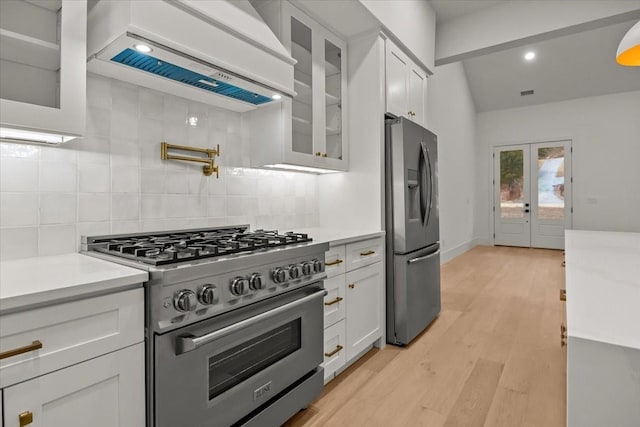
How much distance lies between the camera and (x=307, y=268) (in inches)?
69.1

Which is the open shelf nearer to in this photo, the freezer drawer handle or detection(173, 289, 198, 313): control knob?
detection(173, 289, 198, 313): control knob

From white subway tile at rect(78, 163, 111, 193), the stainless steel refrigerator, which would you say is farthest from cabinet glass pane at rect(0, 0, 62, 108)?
the stainless steel refrigerator

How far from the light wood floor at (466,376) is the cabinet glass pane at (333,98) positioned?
1598 mm

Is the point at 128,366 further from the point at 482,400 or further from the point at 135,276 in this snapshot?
the point at 482,400

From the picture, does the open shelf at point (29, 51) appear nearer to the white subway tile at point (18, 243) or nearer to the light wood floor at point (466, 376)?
the white subway tile at point (18, 243)

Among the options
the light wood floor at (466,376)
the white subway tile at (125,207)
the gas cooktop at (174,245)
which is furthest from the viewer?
the light wood floor at (466,376)

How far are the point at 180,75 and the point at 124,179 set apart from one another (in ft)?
1.95

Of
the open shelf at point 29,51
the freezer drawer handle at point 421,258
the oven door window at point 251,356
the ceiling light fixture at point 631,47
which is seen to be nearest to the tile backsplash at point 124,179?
the open shelf at point 29,51

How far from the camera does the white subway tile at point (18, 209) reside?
1.40 m

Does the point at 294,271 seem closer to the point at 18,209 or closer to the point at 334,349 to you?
the point at 334,349

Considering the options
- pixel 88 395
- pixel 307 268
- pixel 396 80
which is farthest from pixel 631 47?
pixel 88 395

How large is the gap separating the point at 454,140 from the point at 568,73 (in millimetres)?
2587

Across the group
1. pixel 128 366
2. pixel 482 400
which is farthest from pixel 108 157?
pixel 482 400

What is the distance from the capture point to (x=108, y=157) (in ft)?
5.61
